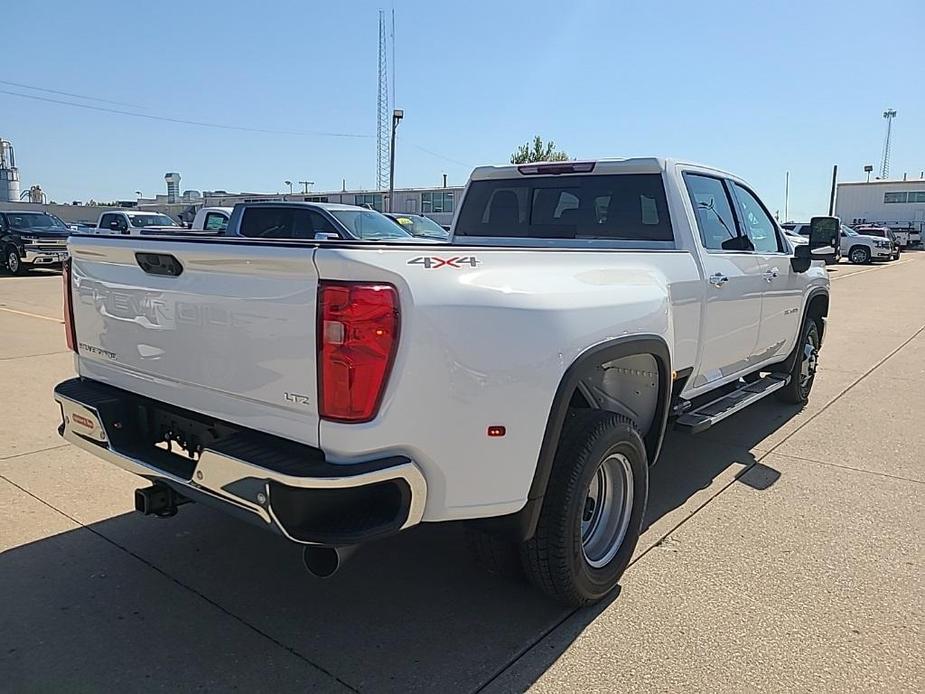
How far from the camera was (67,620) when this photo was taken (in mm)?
3113

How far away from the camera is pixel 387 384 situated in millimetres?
2367

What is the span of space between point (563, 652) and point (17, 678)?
80.4 inches

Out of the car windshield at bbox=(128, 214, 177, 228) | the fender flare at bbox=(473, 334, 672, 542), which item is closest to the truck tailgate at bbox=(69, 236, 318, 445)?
the fender flare at bbox=(473, 334, 672, 542)

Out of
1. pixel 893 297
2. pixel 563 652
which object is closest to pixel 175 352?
pixel 563 652

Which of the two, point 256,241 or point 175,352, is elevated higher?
point 256,241

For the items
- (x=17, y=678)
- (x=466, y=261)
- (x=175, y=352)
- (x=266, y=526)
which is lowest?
(x=17, y=678)

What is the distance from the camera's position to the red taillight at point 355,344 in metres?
2.32

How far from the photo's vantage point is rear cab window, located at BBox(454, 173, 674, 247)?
4.55 meters

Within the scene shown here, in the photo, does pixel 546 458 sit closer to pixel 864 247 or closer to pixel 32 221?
pixel 32 221

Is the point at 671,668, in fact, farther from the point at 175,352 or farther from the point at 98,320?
the point at 98,320

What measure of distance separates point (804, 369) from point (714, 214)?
2.58 m

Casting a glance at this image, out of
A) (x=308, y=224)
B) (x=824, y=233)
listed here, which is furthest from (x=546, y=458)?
(x=308, y=224)

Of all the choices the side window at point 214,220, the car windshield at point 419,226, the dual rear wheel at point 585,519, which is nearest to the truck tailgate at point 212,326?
the dual rear wheel at point 585,519

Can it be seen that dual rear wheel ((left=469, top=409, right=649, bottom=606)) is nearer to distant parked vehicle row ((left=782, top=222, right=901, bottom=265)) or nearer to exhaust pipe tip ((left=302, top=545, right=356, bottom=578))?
exhaust pipe tip ((left=302, top=545, right=356, bottom=578))
